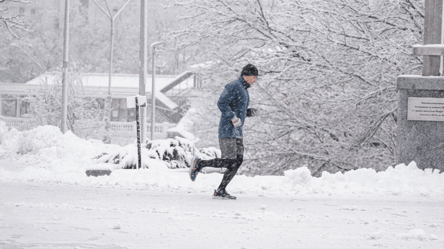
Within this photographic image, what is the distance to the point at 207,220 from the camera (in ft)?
19.5

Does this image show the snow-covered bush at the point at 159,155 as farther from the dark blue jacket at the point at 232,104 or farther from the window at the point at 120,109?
the window at the point at 120,109

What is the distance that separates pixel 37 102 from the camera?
35.2m

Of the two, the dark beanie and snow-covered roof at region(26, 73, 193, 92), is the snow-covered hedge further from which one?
snow-covered roof at region(26, 73, 193, 92)

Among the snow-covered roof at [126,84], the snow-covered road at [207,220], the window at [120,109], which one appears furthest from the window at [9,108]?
the snow-covered road at [207,220]

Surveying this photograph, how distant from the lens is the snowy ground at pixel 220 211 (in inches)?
200

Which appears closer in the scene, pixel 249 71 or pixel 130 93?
pixel 249 71

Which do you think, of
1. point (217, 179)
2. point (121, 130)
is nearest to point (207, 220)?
point (217, 179)

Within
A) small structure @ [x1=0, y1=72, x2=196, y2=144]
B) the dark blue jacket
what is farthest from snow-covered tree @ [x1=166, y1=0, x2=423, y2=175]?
small structure @ [x1=0, y1=72, x2=196, y2=144]

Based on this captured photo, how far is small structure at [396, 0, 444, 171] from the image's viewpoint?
838cm

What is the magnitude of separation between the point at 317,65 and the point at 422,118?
353 centimetres

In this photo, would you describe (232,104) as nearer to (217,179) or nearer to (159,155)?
(217,179)

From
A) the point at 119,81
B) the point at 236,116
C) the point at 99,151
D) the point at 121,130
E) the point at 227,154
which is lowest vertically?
the point at 121,130

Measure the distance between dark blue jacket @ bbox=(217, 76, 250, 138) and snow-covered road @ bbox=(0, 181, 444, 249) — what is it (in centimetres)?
86

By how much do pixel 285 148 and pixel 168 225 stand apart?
7.43 metres
